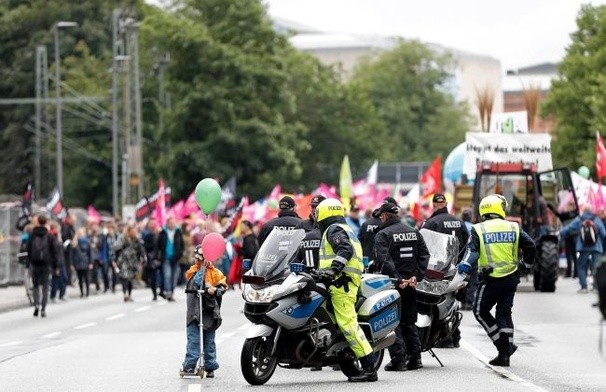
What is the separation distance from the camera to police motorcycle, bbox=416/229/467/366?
19344mm

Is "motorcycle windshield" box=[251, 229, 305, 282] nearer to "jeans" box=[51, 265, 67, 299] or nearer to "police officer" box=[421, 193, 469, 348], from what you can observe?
"police officer" box=[421, 193, 469, 348]

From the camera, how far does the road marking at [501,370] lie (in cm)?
1652

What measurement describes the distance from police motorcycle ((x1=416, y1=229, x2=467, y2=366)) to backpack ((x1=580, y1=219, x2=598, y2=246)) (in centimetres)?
1721

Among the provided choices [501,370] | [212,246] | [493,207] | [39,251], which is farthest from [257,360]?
[39,251]

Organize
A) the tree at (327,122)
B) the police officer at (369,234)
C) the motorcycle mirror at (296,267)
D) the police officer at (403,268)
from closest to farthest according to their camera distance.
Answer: the motorcycle mirror at (296,267), the police officer at (403,268), the police officer at (369,234), the tree at (327,122)

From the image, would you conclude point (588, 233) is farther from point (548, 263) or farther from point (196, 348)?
point (196, 348)

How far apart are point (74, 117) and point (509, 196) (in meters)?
54.0

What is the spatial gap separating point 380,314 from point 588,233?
19501 millimetres

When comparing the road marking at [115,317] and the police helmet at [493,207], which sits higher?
the police helmet at [493,207]

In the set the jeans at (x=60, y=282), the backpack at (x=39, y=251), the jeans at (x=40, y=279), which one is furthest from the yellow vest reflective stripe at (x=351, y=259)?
the jeans at (x=60, y=282)

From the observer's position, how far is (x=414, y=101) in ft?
440

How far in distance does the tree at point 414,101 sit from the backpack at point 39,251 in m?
94.9

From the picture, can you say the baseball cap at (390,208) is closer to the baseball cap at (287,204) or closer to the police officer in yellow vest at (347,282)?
the police officer in yellow vest at (347,282)

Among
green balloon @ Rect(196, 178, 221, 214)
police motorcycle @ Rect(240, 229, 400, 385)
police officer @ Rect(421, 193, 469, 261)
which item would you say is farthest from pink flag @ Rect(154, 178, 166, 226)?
police motorcycle @ Rect(240, 229, 400, 385)
